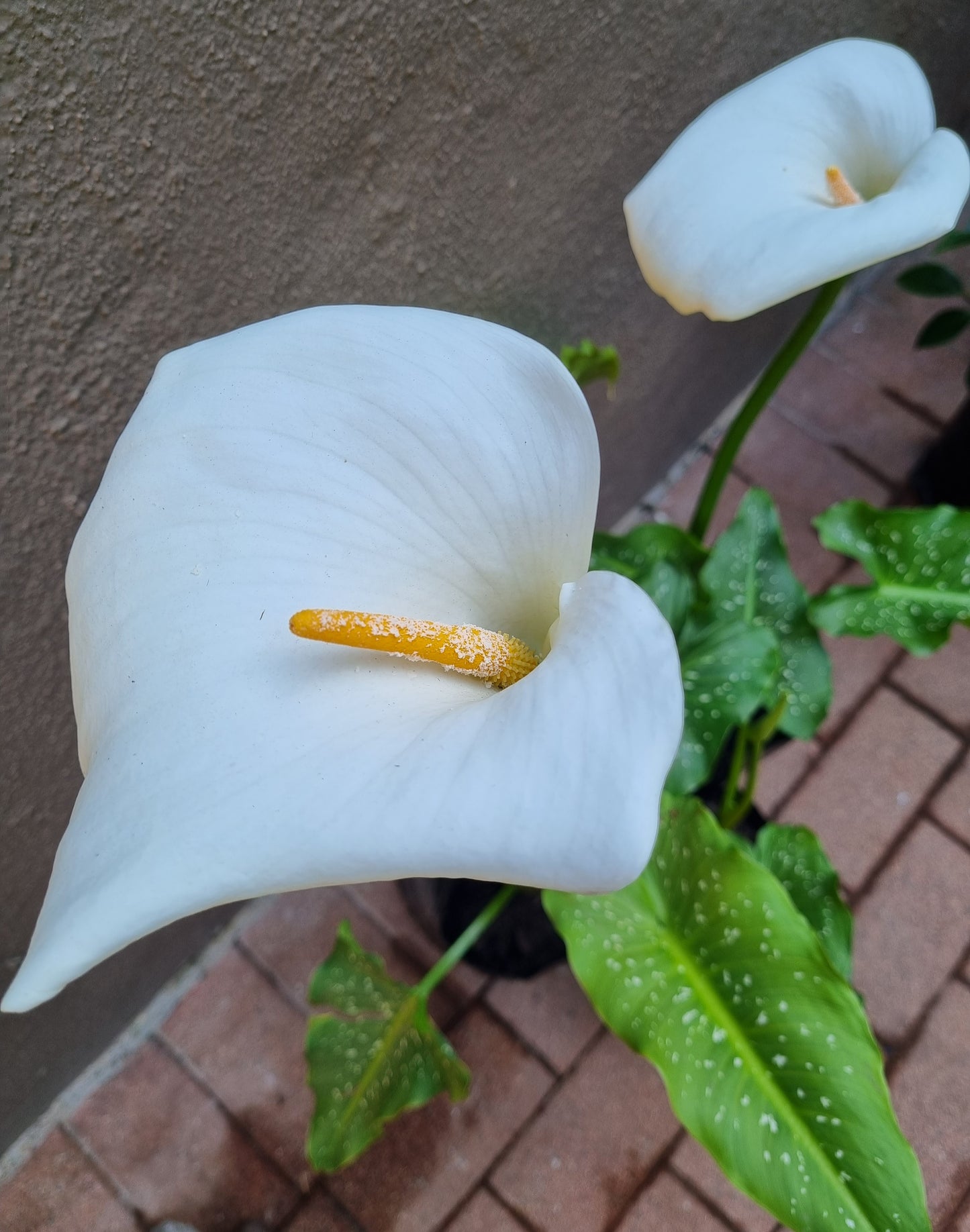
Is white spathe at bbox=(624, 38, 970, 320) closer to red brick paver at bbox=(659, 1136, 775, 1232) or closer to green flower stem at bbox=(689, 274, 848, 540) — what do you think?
green flower stem at bbox=(689, 274, 848, 540)

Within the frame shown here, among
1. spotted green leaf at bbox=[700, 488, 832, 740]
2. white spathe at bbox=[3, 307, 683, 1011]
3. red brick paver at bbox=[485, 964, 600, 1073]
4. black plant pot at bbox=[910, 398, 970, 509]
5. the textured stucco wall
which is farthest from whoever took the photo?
black plant pot at bbox=[910, 398, 970, 509]

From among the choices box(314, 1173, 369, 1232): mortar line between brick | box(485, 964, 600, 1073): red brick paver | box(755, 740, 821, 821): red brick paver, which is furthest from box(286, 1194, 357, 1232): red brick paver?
box(755, 740, 821, 821): red brick paver

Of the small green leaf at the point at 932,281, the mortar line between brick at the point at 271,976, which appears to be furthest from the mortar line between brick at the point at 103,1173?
the small green leaf at the point at 932,281

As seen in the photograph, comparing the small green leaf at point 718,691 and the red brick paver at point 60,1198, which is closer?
the small green leaf at point 718,691

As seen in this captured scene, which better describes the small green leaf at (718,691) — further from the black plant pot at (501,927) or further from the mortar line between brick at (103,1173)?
the mortar line between brick at (103,1173)

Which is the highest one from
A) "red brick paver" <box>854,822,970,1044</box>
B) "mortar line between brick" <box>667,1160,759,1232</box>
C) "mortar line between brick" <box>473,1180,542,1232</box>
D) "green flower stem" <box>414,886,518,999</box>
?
"red brick paver" <box>854,822,970,1044</box>

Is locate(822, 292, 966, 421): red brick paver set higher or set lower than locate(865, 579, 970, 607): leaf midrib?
higher
